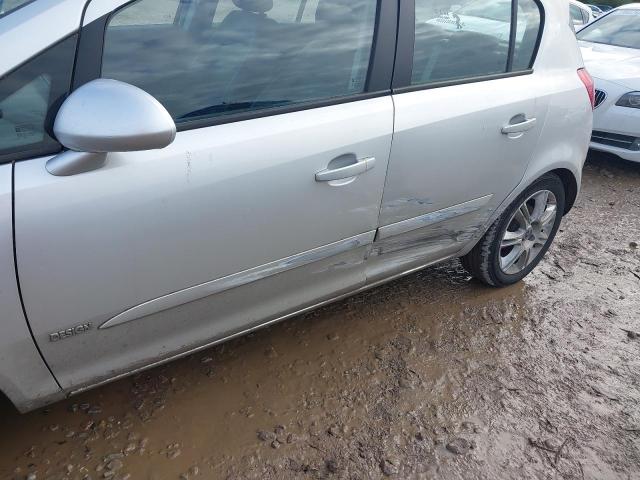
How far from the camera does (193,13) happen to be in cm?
179

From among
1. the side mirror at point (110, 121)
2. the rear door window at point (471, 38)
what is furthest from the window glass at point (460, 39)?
the side mirror at point (110, 121)

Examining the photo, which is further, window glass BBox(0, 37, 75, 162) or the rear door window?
the rear door window

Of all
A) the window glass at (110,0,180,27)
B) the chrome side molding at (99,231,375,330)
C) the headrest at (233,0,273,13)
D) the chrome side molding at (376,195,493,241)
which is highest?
the window glass at (110,0,180,27)

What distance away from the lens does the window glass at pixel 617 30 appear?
5.88 meters

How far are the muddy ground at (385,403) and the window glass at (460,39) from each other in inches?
47.1

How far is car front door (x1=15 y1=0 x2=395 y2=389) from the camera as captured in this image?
61.2 inches

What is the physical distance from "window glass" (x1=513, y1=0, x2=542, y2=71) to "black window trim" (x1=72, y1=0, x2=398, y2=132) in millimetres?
747

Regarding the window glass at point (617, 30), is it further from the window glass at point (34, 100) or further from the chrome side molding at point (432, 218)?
the window glass at point (34, 100)

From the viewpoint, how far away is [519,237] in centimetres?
300

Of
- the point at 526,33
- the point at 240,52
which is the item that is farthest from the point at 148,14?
the point at 526,33

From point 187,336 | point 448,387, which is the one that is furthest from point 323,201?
point 448,387

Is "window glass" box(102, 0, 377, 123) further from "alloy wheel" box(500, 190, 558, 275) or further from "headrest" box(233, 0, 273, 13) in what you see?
"alloy wheel" box(500, 190, 558, 275)

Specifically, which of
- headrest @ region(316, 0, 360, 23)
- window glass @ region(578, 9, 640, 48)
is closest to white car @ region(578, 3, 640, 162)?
window glass @ region(578, 9, 640, 48)

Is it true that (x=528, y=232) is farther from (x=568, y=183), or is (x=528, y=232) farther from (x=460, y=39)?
(x=460, y=39)
